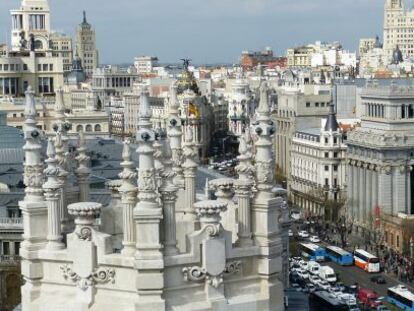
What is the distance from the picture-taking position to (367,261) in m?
90.4

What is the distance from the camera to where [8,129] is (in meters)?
75.2

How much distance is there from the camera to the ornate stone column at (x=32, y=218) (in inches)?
674

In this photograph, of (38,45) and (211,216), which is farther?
(38,45)

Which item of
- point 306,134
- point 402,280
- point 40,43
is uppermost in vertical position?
point 40,43

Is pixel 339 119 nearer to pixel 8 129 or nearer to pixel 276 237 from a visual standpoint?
pixel 8 129

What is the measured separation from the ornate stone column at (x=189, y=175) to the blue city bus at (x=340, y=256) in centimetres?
7367

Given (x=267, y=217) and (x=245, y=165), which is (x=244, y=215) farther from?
(x=245, y=165)

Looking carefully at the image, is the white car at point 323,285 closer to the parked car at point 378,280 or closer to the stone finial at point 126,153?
the parked car at point 378,280

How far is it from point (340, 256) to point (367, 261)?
368 cm

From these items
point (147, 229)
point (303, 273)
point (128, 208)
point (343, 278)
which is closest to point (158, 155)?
point (128, 208)

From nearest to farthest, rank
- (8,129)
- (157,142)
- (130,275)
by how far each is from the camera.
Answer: (130,275) < (157,142) < (8,129)

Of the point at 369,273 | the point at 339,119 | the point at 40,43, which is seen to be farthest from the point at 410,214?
the point at 40,43

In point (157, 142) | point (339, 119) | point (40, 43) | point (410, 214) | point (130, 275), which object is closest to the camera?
point (130, 275)

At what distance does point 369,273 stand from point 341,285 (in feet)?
21.8
